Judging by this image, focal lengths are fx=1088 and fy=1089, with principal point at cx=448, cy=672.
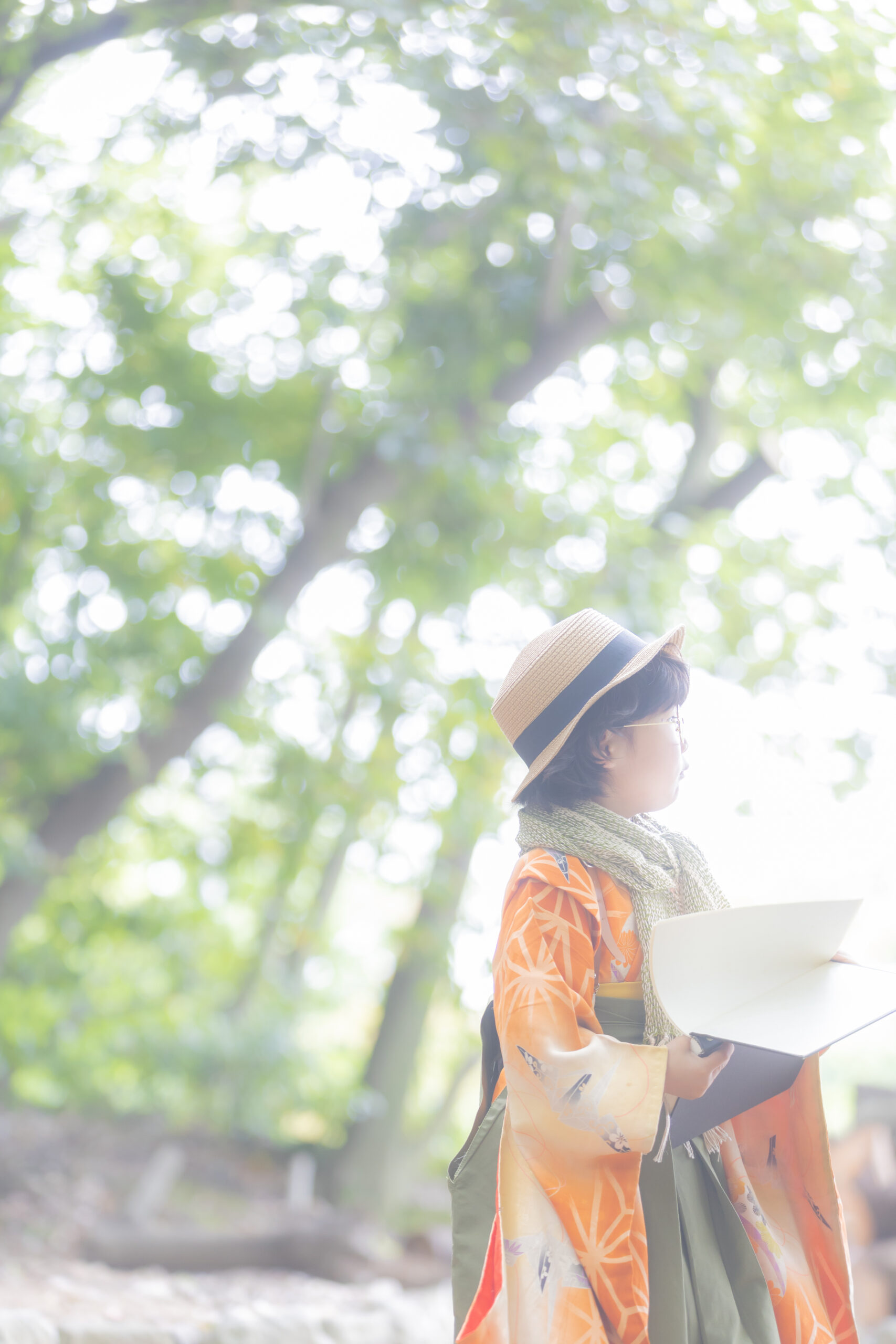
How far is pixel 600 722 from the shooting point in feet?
4.72

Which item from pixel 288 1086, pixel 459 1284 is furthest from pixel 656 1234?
pixel 288 1086

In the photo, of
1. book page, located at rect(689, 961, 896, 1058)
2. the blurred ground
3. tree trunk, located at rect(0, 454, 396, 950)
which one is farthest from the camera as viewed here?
tree trunk, located at rect(0, 454, 396, 950)

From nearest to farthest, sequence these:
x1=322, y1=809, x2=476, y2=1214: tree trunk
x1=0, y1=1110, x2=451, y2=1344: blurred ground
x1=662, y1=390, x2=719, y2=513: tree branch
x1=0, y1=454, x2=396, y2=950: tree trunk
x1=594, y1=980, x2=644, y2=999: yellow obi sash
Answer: x1=594, y1=980, x2=644, y2=999: yellow obi sash → x1=0, y1=1110, x2=451, y2=1344: blurred ground → x1=0, y1=454, x2=396, y2=950: tree trunk → x1=322, y1=809, x2=476, y2=1214: tree trunk → x1=662, y1=390, x2=719, y2=513: tree branch

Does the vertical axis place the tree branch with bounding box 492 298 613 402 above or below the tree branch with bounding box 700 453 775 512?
above

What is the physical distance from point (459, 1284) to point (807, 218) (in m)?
4.36

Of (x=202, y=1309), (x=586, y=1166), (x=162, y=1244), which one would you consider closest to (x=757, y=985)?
(x=586, y=1166)

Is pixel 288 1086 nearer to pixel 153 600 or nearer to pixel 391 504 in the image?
pixel 153 600

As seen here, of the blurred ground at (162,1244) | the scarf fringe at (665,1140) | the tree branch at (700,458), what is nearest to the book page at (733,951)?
the scarf fringe at (665,1140)

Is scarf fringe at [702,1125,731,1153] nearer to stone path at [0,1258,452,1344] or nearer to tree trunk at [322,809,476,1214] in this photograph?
stone path at [0,1258,452,1344]

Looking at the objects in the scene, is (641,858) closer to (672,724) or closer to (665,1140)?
(672,724)

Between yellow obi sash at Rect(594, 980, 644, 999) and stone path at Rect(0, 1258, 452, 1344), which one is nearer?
yellow obi sash at Rect(594, 980, 644, 999)

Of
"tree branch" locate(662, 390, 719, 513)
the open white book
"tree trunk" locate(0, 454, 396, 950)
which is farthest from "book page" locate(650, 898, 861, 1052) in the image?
"tree branch" locate(662, 390, 719, 513)

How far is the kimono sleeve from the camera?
121 centimetres

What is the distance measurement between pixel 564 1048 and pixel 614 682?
1.47 feet
